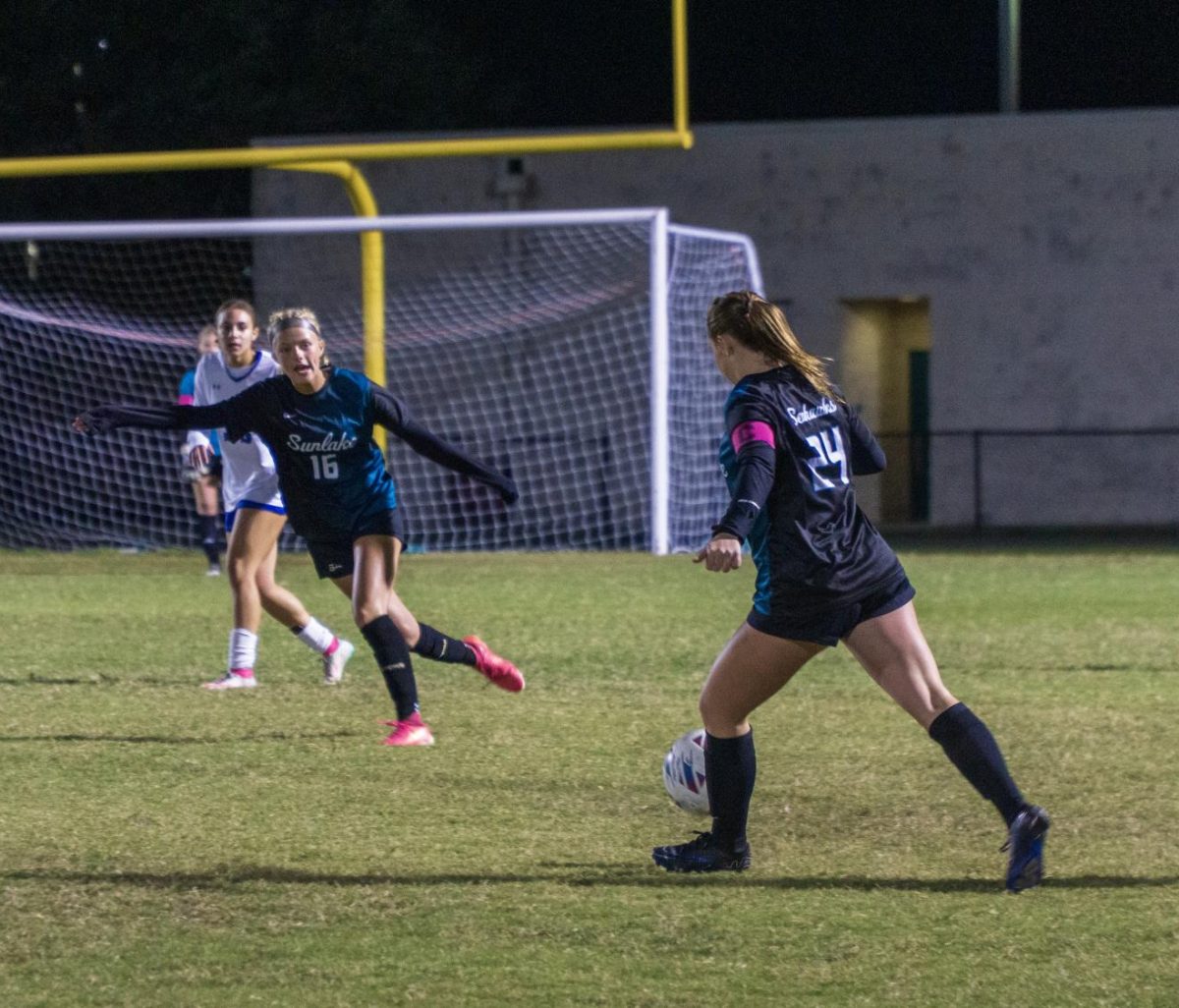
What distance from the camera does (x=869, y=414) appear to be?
1006 inches

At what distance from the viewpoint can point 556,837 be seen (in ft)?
20.6

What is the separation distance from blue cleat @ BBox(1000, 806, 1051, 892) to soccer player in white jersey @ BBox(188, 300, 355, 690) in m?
5.06

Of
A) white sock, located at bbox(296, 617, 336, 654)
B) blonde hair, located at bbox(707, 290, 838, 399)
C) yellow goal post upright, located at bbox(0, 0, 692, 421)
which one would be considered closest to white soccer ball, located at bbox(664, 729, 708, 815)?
blonde hair, located at bbox(707, 290, 838, 399)

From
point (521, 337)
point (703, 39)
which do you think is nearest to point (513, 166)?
point (521, 337)

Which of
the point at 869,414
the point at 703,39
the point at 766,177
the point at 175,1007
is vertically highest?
the point at 703,39

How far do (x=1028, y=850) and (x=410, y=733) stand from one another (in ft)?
10.8

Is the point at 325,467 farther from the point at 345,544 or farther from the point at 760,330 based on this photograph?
the point at 760,330

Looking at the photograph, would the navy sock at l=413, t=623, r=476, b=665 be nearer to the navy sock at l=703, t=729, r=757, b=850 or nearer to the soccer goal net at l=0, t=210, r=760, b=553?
the navy sock at l=703, t=729, r=757, b=850

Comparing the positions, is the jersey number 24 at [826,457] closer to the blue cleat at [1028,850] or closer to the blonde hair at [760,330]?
the blonde hair at [760,330]

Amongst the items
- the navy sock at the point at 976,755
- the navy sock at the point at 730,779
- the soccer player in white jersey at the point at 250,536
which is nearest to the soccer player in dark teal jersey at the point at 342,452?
the soccer player in white jersey at the point at 250,536

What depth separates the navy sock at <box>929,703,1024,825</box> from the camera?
5457 millimetres

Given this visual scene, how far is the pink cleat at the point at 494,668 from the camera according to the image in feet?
28.2

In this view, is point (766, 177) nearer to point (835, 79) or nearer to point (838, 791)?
point (835, 79)

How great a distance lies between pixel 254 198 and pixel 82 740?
1790 centimetres
